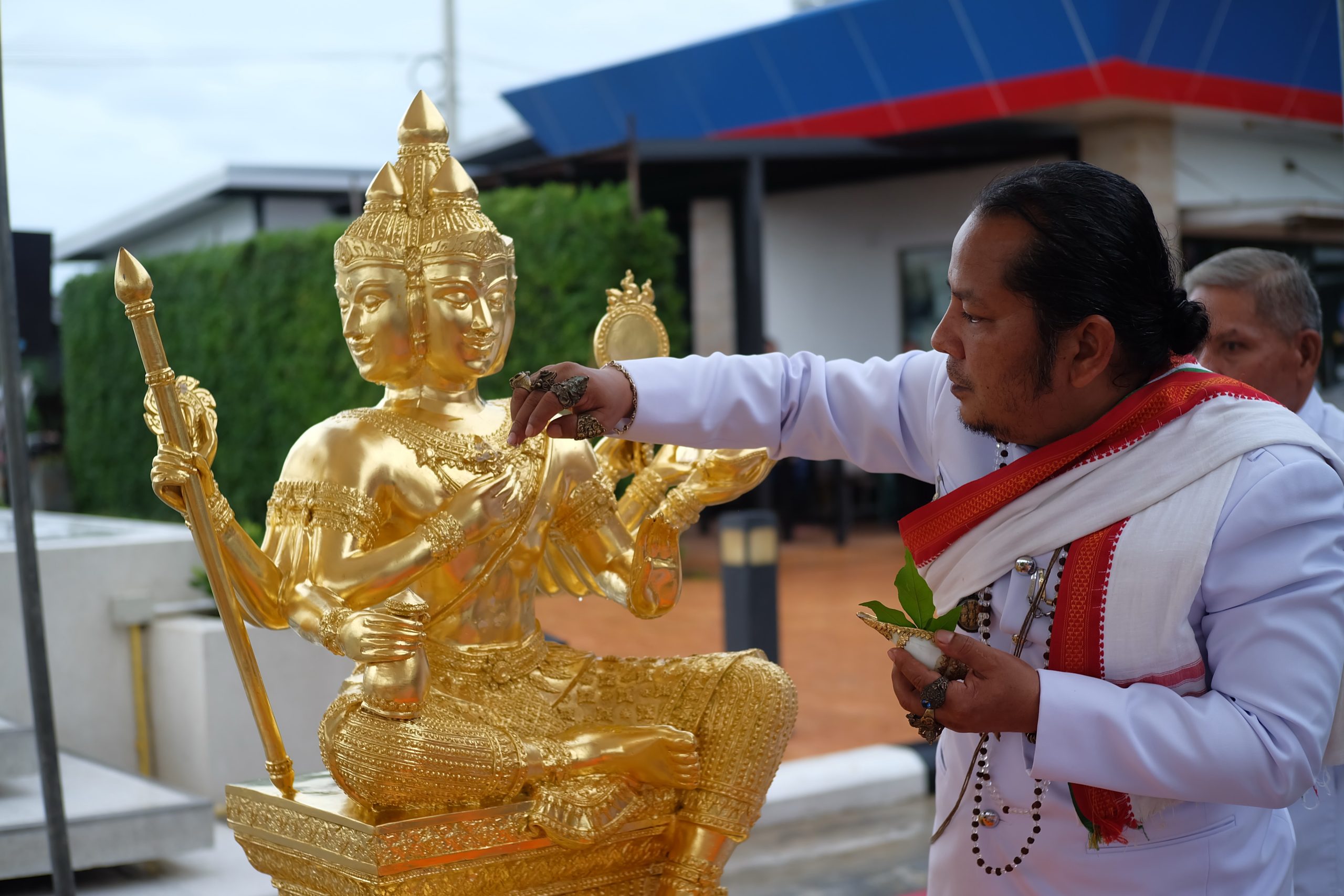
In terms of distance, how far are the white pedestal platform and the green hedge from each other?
509cm

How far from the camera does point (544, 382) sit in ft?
5.21

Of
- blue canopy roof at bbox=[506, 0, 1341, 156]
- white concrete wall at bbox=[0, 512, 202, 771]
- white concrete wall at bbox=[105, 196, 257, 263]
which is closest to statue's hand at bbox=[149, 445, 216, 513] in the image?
white concrete wall at bbox=[0, 512, 202, 771]

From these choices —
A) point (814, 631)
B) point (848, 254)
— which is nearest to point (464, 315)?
point (814, 631)

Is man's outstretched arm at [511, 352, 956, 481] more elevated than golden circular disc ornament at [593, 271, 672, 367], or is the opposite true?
golden circular disc ornament at [593, 271, 672, 367]

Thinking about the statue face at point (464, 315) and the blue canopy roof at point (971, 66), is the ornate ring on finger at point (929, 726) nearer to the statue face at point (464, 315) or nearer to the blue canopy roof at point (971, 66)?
the statue face at point (464, 315)

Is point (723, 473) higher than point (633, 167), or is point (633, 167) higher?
point (633, 167)

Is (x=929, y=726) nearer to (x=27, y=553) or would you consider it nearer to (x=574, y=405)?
(x=574, y=405)

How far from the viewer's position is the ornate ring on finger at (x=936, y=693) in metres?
1.34

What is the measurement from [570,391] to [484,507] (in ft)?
2.11

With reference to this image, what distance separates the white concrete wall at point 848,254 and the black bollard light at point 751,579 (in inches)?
268

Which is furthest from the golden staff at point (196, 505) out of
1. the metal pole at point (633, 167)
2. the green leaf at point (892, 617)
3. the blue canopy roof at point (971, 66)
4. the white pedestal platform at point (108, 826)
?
the blue canopy roof at point (971, 66)

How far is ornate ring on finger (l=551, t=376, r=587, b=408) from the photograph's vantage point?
62.3 inches

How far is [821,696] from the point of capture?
628 cm

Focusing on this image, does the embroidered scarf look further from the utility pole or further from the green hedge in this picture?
the utility pole
